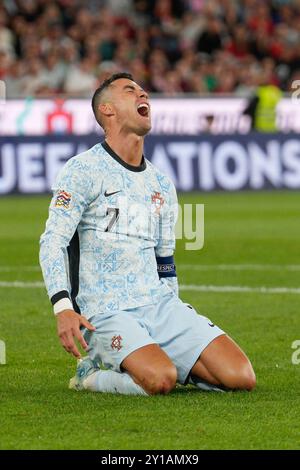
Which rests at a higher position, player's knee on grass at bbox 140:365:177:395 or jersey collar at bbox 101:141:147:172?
jersey collar at bbox 101:141:147:172

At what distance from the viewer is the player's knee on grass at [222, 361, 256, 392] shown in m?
6.94

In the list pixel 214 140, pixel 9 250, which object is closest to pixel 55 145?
pixel 214 140

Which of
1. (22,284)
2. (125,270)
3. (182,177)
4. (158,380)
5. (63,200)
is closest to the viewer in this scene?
(158,380)

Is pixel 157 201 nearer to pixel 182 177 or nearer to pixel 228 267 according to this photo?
pixel 228 267

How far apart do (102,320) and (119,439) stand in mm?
1412

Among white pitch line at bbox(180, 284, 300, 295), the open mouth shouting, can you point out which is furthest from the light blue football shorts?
white pitch line at bbox(180, 284, 300, 295)

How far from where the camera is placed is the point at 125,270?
7.11 m

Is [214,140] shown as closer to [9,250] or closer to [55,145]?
[55,145]

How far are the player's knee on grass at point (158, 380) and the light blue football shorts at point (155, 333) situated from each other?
178 millimetres

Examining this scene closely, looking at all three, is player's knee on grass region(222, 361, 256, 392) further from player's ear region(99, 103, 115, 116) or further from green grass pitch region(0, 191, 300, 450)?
player's ear region(99, 103, 115, 116)

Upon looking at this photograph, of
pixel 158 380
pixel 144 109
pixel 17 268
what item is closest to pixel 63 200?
pixel 144 109

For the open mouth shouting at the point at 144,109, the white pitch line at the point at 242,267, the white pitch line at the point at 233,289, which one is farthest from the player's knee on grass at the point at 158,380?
the white pitch line at the point at 242,267

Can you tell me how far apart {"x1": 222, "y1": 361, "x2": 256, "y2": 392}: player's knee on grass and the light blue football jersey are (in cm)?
61

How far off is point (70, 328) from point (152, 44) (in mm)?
20629
